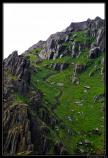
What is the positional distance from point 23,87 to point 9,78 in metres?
10.8

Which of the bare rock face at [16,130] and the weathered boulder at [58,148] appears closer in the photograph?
the bare rock face at [16,130]

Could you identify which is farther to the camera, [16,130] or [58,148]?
[58,148]

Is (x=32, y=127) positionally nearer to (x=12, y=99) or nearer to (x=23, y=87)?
(x=12, y=99)

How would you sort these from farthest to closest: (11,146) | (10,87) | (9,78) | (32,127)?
(9,78), (10,87), (32,127), (11,146)

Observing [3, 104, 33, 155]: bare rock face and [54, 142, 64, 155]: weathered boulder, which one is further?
[54, 142, 64, 155]: weathered boulder

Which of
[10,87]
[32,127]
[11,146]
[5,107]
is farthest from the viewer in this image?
[10,87]

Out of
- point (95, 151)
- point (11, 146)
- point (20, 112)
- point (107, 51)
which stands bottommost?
point (95, 151)

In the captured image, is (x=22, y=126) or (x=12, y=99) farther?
(x=12, y=99)

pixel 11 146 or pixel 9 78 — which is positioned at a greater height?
pixel 9 78

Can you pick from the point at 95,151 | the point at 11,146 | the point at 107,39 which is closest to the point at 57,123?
the point at 95,151

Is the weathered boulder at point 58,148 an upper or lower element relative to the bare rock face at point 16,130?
lower

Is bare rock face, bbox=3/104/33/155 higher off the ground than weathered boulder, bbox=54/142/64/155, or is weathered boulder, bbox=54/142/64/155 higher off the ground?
bare rock face, bbox=3/104/33/155

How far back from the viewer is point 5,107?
15788cm

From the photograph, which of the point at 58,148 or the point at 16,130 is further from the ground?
the point at 16,130
